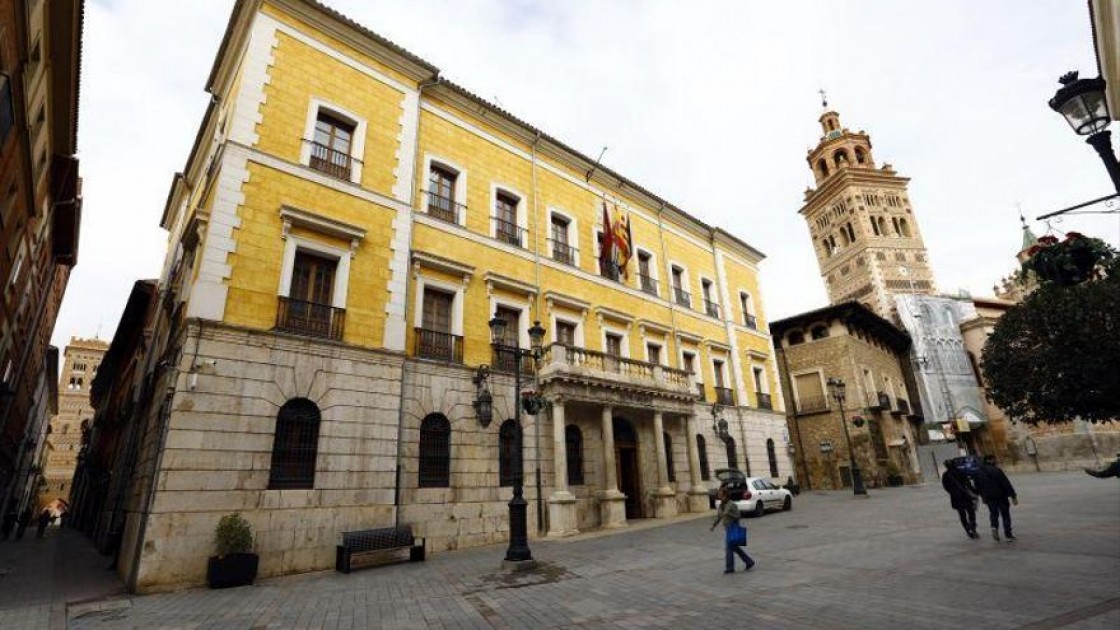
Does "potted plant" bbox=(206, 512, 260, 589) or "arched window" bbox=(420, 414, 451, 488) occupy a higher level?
"arched window" bbox=(420, 414, 451, 488)

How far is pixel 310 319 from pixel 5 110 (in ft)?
23.3

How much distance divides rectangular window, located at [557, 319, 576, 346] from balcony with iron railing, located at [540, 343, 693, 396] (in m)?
0.99

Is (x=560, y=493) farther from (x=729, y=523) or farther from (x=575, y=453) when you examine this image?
(x=729, y=523)

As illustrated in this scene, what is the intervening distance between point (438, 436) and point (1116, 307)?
1758 cm

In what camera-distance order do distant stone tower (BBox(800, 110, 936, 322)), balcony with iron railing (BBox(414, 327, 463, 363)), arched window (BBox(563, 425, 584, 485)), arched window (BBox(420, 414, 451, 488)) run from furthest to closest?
distant stone tower (BBox(800, 110, 936, 322)) → arched window (BBox(563, 425, 584, 485)) → balcony with iron railing (BBox(414, 327, 463, 363)) → arched window (BBox(420, 414, 451, 488))

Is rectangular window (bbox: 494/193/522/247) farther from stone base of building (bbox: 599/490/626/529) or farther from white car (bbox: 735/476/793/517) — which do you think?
white car (bbox: 735/476/793/517)

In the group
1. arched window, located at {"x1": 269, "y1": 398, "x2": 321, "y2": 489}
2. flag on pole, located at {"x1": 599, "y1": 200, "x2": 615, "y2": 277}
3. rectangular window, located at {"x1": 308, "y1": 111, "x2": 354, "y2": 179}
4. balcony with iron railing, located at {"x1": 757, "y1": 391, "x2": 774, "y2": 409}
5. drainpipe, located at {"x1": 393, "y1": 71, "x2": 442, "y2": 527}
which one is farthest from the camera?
balcony with iron railing, located at {"x1": 757, "y1": 391, "x2": 774, "y2": 409}

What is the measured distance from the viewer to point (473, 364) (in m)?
15.3

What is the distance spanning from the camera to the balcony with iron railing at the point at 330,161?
1367 centimetres

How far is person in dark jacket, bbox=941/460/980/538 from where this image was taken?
9902 mm

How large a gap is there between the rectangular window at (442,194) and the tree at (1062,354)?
15840 millimetres

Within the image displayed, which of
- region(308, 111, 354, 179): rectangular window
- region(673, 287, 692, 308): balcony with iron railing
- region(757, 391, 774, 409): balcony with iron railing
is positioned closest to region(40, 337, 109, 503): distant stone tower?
region(308, 111, 354, 179): rectangular window

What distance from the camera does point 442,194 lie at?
16703 millimetres

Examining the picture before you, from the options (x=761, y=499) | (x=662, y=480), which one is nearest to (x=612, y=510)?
(x=662, y=480)
